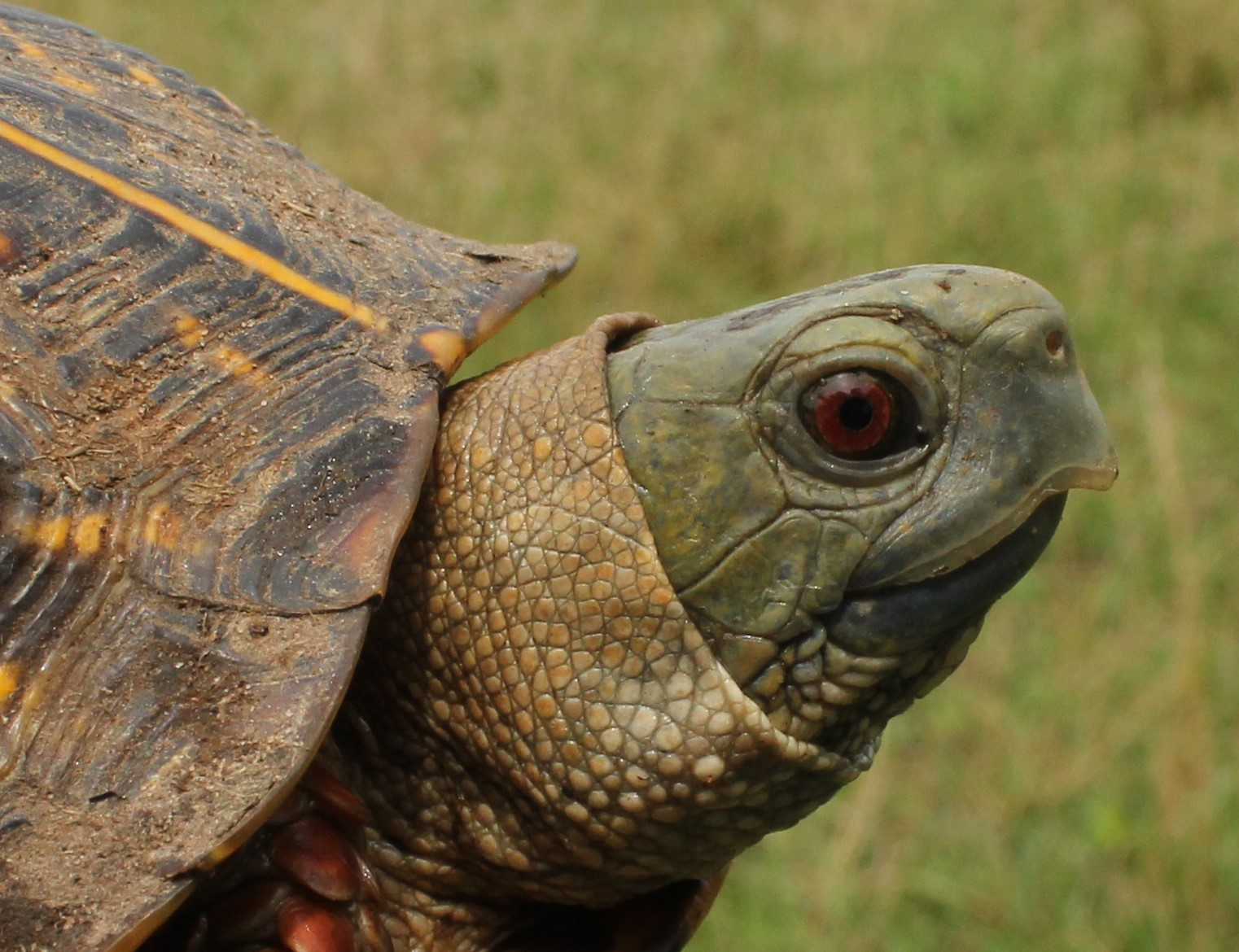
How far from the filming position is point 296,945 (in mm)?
1380

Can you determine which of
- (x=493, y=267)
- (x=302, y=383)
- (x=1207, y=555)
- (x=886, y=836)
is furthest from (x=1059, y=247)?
(x=302, y=383)

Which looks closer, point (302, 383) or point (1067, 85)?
point (302, 383)

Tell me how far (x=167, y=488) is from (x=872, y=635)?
64 centimetres

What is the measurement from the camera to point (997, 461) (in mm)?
1399

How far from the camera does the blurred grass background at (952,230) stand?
9.62 feet

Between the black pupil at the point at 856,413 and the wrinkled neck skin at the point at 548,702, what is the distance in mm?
209

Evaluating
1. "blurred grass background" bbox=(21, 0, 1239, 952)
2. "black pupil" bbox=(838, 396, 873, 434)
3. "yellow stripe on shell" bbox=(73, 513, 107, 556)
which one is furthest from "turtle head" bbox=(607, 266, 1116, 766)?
"blurred grass background" bbox=(21, 0, 1239, 952)

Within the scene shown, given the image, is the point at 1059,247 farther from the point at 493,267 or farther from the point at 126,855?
the point at 126,855

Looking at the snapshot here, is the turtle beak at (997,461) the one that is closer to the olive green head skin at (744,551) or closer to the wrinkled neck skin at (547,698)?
the olive green head skin at (744,551)

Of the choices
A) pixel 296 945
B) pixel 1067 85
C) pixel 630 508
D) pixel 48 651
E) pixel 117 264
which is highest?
pixel 1067 85

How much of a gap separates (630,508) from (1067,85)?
4.54 m

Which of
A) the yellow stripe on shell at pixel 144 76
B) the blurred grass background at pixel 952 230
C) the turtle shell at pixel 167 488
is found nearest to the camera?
the turtle shell at pixel 167 488

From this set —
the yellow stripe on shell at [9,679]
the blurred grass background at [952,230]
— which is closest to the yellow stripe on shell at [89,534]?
the yellow stripe on shell at [9,679]

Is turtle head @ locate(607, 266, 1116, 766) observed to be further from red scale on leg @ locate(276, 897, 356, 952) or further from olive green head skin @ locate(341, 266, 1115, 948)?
red scale on leg @ locate(276, 897, 356, 952)
